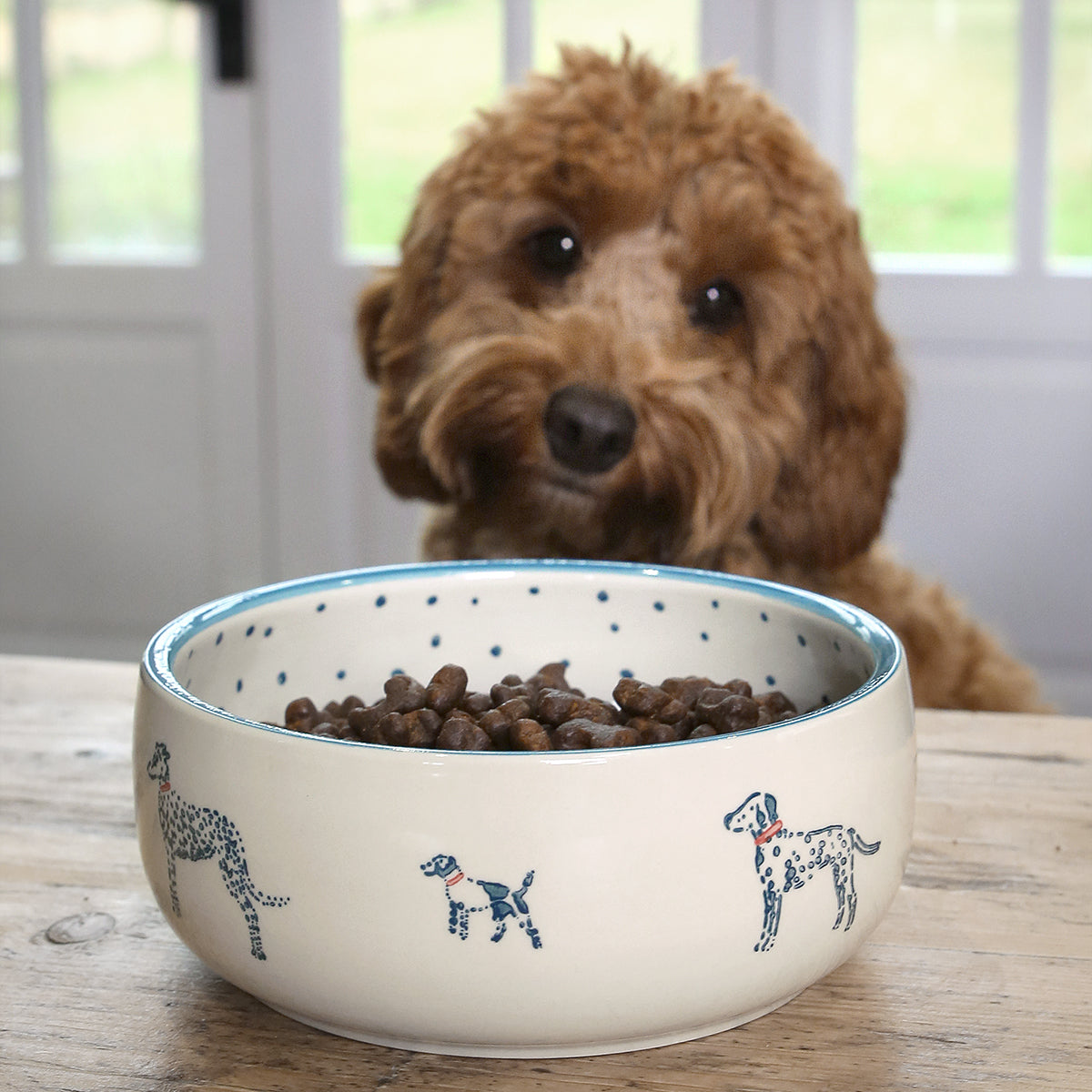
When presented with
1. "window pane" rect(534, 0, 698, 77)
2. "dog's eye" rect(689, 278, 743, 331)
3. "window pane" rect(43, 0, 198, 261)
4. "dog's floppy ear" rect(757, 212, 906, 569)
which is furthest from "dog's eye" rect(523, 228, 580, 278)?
"window pane" rect(43, 0, 198, 261)

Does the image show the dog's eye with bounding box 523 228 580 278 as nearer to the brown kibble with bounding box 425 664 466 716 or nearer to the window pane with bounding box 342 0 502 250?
the brown kibble with bounding box 425 664 466 716

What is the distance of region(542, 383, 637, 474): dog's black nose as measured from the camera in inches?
45.6

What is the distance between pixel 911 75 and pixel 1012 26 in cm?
19

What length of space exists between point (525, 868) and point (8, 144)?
297 centimetres

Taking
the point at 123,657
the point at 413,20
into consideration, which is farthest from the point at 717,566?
the point at 123,657

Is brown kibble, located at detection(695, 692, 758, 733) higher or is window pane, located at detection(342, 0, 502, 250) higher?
window pane, located at detection(342, 0, 502, 250)

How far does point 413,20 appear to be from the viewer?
110 inches

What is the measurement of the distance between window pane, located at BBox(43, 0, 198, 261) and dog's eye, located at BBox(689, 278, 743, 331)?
6.27 ft

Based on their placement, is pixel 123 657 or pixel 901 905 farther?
pixel 123 657

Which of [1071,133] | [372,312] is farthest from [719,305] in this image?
[1071,133]

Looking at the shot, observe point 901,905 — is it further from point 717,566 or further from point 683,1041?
point 717,566

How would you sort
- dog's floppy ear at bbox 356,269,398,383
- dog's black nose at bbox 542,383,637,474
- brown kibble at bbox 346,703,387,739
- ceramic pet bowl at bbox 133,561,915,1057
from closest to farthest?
ceramic pet bowl at bbox 133,561,915,1057 → brown kibble at bbox 346,703,387,739 → dog's black nose at bbox 542,383,637,474 → dog's floppy ear at bbox 356,269,398,383

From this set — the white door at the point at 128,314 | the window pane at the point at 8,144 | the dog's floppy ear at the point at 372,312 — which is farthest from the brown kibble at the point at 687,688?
the window pane at the point at 8,144

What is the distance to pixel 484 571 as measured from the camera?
65 centimetres
